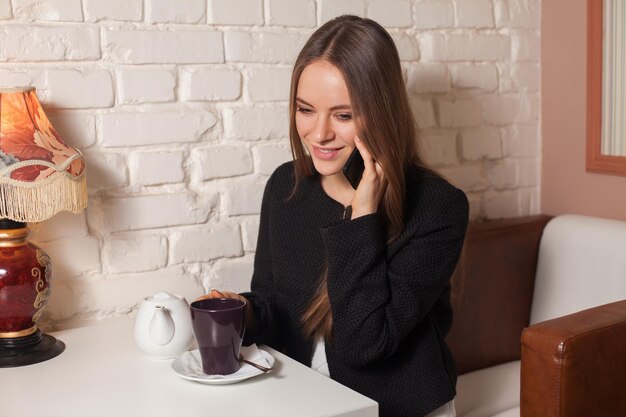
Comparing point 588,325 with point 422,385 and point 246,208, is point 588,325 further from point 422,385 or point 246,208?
point 246,208

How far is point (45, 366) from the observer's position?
49.5 inches

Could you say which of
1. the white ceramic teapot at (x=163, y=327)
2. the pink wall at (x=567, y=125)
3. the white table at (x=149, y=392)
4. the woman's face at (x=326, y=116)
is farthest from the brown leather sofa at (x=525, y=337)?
the white ceramic teapot at (x=163, y=327)

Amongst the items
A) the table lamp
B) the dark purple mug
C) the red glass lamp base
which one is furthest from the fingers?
the red glass lamp base

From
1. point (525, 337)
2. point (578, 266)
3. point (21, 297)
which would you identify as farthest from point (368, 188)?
point (578, 266)

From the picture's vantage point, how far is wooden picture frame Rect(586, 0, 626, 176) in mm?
1880

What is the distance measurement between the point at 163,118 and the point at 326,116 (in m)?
0.38

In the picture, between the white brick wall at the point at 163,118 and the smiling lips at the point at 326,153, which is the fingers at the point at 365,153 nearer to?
the smiling lips at the point at 326,153

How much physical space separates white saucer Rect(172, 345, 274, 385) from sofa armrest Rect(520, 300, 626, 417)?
1.35ft

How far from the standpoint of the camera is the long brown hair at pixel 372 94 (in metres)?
1.34

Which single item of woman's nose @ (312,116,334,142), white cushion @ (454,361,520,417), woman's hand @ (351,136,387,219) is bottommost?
white cushion @ (454,361,520,417)

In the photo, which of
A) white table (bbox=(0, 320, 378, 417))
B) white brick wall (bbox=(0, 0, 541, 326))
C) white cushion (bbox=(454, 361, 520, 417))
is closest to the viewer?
white table (bbox=(0, 320, 378, 417))

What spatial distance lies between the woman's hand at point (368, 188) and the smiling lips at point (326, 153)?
40 mm

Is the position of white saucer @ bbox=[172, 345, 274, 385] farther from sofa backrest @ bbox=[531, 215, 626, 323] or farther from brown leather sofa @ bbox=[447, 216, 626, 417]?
sofa backrest @ bbox=[531, 215, 626, 323]

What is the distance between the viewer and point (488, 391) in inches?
68.6
